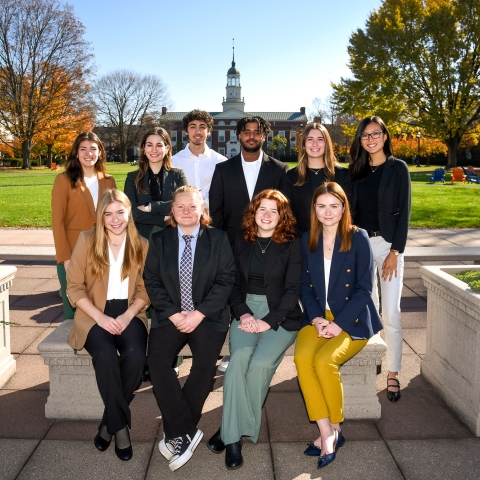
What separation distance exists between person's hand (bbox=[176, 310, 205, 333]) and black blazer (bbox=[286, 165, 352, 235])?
45.8 inches

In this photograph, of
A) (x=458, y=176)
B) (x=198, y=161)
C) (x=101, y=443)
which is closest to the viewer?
(x=101, y=443)

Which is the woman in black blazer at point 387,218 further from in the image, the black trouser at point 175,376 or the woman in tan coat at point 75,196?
the woman in tan coat at point 75,196

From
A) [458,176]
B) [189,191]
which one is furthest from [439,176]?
[189,191]

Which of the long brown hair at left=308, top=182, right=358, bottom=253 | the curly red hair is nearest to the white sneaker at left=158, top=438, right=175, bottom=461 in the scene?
the curly red hair

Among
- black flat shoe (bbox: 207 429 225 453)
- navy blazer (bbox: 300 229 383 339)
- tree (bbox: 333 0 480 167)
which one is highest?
tree (bbox: 333 0 480 167)

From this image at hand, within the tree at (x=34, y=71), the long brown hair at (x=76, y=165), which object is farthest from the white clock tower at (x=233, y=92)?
the long brown hair at (x=76, y=165)

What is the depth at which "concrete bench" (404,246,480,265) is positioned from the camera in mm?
6855

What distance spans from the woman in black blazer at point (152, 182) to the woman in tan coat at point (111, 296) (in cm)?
56

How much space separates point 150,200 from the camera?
4320mm

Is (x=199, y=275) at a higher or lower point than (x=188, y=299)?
higher

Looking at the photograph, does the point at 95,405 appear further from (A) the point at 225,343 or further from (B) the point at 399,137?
(B) the point at 399,137

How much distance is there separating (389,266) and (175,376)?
179cm

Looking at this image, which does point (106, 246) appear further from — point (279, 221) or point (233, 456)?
point (233, 456)

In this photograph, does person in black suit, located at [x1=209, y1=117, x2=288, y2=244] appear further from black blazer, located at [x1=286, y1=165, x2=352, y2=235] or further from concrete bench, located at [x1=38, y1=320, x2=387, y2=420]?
concrete bench, located at [x1=38, y1=320, x2=387, y2=420]
